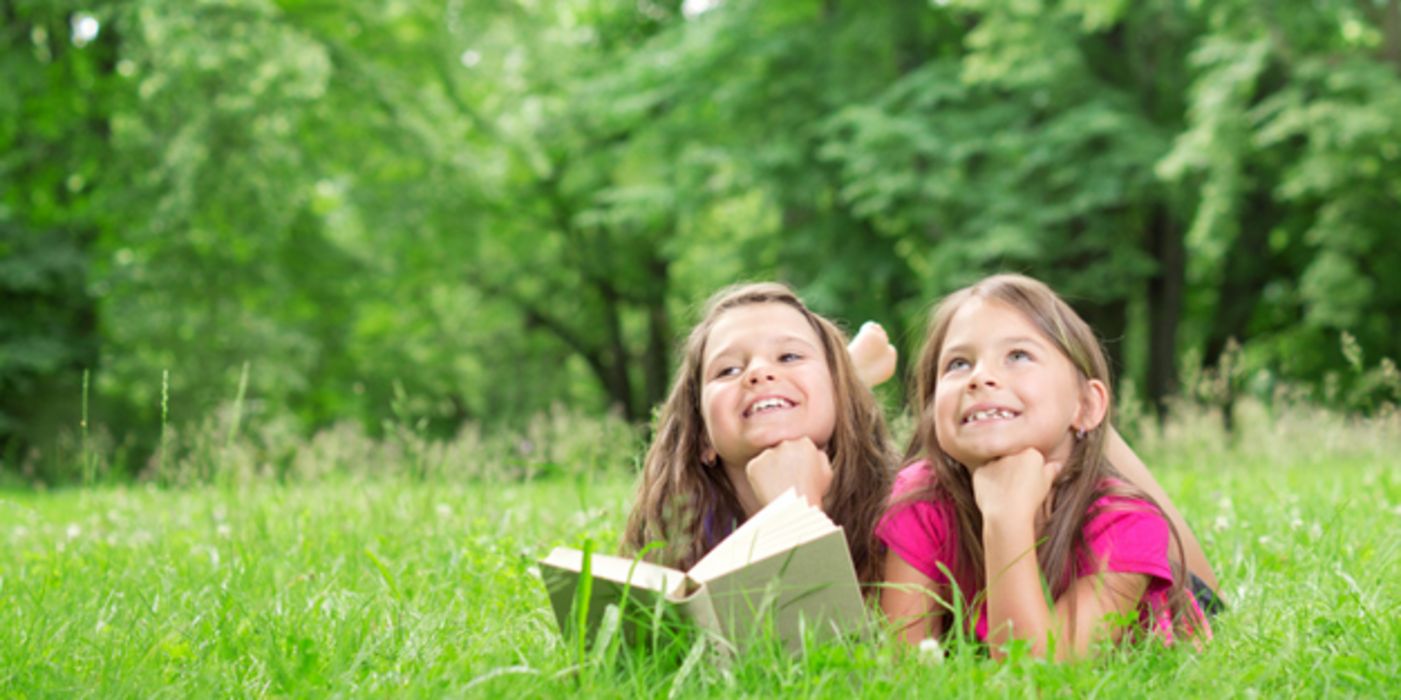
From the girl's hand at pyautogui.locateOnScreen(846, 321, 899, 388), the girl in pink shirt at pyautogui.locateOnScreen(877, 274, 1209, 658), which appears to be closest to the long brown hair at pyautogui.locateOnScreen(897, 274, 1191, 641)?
the girl in pink shirt at pyautogui.locateOnScreen(877, 274, 1209, 658)

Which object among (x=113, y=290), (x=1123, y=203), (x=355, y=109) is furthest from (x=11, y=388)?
(x=1123, y=203)

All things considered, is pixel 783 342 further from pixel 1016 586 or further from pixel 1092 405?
pixel 1016 586

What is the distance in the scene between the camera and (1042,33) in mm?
12586

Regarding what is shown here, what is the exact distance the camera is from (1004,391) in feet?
8.11

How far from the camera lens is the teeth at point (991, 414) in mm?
2475

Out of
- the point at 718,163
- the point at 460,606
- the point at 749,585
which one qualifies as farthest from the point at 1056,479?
the point at 718,163

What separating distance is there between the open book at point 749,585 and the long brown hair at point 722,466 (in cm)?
54

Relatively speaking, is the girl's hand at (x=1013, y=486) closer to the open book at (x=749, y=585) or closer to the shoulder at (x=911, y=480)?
the shoulder at (x=911, y=480)

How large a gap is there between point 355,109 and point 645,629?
1402 cm

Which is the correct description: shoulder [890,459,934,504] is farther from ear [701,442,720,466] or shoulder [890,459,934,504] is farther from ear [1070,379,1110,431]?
ear [701,442,720,466]

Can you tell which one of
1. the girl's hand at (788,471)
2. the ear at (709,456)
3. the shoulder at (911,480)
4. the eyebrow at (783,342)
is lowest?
the shoulder at (911,480)

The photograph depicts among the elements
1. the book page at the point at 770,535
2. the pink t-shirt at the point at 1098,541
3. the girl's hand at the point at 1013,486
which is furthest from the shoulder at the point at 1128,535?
the book page at the point at 770,535

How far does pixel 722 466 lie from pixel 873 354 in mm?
851

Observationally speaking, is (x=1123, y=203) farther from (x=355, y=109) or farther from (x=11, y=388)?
(x=11, y=388)
